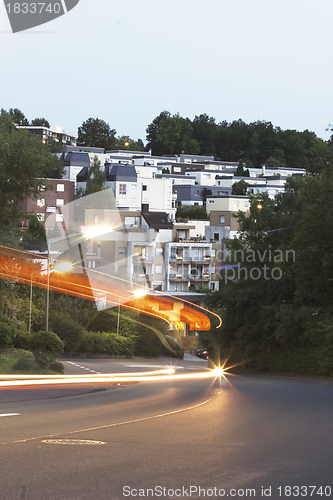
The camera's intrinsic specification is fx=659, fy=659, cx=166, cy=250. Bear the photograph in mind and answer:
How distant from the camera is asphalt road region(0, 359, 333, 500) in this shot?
256 inches

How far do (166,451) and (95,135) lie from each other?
560 feet

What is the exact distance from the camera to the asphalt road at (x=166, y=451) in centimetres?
650

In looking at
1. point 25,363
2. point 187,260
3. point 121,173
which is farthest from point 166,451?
point 121,173

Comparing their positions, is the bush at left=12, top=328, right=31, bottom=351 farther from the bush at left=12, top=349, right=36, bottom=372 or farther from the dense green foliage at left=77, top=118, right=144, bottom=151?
the dense green foliage at left=77, top=118, right=144, bottom=151

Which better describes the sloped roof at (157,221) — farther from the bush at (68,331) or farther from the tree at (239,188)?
the tree at (239,188)

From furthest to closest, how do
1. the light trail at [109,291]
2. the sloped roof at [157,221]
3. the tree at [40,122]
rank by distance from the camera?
the tree at [40,122]
the sloped roof at [157,221]
the light trail at [109,291]

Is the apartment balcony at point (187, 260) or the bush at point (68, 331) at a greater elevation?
the apartment balcony at point (187, 260)

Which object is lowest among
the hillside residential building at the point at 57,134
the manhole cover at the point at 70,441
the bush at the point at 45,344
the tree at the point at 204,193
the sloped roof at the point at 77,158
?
the bush at the point at 45,344

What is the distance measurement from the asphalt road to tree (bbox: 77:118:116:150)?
163 metres

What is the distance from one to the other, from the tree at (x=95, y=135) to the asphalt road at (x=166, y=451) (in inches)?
6427

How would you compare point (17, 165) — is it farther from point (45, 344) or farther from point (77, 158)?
point (77, 158)

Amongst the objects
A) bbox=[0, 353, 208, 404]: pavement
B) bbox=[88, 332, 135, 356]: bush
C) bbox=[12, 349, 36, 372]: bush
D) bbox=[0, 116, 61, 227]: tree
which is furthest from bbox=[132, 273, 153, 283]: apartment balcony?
bbox=[0, 353, 208, 404]: pavement

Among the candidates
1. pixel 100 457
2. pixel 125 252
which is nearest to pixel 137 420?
pixel 100 457

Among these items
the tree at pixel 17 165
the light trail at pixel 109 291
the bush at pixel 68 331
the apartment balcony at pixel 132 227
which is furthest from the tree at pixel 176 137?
the tree at pixel 17 165
